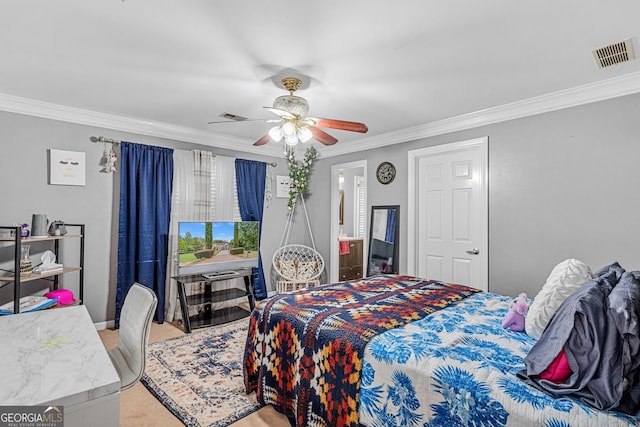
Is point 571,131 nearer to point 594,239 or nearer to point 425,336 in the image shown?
point 594,239

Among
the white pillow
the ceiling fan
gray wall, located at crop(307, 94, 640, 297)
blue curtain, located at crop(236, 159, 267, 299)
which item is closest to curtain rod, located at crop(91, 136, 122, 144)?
blue curtain, located at crop(236, 159, 267, 299)

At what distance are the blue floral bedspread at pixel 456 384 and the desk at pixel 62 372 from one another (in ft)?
3.83

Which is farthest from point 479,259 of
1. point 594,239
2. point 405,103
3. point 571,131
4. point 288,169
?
point 288,169

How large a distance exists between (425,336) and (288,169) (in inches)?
163

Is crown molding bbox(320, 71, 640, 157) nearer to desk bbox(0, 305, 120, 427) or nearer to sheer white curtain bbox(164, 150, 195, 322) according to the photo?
sheer white curtain bbox(164, 150, 195, 322)

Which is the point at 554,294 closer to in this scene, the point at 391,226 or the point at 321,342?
the point at 321,342

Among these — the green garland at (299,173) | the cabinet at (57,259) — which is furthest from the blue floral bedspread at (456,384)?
the green garland at (299,173)

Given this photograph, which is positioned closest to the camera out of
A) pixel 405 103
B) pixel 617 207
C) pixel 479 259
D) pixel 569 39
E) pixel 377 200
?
pixel 569 39

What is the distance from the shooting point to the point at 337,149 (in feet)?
Result: 16.7

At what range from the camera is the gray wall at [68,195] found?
3281 millimetres

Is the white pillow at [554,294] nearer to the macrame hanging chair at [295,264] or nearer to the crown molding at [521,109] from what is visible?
the crown molding at [521,109]

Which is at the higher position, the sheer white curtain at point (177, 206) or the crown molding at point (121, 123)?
the crown molding at point (121, 123)

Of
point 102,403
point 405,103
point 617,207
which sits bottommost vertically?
point 102,403

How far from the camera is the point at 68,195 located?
11.8 ft
